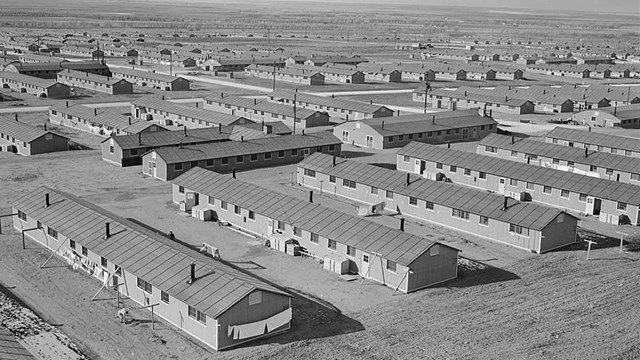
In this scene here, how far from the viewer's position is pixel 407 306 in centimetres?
3334

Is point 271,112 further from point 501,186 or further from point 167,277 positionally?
point 167,277

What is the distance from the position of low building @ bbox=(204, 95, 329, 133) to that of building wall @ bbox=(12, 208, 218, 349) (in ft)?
134

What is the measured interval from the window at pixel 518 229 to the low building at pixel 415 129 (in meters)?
30.1

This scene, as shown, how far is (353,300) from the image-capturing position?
3403 cm

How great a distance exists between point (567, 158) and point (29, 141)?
46.6m

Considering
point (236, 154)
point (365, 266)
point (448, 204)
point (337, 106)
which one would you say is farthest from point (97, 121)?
point (365, 266)

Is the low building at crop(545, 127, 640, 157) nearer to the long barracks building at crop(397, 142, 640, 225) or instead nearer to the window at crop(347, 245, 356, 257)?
the long barracks building at crop(397, 142, 640, 225)

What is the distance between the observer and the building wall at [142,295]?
2913 centimetres

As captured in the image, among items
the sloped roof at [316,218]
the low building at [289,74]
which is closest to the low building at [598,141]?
the sloped roof at [316,218]

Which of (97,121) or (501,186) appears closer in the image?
(501,186)

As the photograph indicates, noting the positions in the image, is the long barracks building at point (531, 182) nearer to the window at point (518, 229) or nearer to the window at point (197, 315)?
the window at point (518, 229)

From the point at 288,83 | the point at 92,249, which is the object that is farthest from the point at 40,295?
the point at 288,83

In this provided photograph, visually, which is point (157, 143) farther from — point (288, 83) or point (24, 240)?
point (288, 83)

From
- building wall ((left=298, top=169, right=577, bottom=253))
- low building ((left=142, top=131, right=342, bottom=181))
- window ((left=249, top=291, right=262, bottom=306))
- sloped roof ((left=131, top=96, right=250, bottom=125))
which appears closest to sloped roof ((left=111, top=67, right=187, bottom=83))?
sloped roof ((left=131, top=96, right=250, bottom=125))
